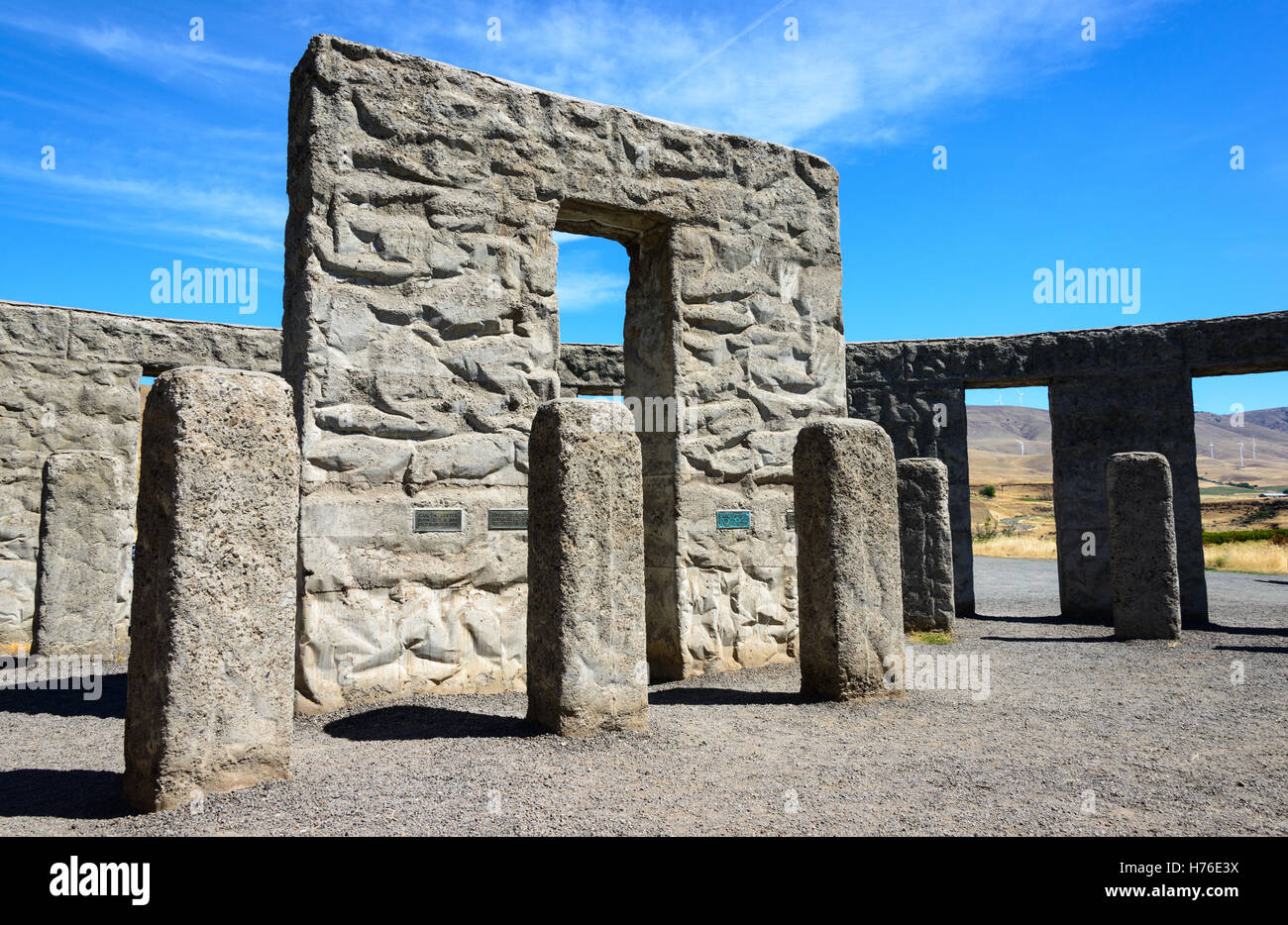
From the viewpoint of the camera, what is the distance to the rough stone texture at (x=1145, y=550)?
7.43 metres

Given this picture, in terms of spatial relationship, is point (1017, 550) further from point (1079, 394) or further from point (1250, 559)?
point (1079, 394)

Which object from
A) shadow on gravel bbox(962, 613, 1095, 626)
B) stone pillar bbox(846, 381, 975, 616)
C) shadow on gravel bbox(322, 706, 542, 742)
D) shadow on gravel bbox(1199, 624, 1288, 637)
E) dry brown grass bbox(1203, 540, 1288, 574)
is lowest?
shadow on gravel bbox(1199, 624, 1288, 637)

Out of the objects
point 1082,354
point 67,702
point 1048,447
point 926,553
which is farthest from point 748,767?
point 1048,447

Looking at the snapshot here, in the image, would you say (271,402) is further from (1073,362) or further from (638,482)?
(1073,362)

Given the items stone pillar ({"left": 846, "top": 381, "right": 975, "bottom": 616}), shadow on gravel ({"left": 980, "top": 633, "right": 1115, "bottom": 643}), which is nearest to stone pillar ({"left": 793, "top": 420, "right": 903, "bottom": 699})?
shadow on gravel ({"left": 980, "top": 633, "right": 1115, "bottom": 643})

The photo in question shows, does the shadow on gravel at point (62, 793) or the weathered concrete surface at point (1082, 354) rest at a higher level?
the weathered concrete surface at point (1082, 354)

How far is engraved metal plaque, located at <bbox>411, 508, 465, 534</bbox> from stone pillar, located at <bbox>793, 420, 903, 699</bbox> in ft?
6.55

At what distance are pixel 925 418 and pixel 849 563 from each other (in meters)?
6.25

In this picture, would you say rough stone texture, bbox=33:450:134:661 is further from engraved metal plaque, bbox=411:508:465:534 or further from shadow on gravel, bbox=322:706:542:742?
shadow on gravel, bbox=322:706:542:742

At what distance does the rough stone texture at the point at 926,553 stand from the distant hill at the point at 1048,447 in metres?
67.8

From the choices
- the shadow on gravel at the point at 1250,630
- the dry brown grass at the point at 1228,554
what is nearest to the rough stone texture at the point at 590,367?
the shadow on gravel at the point at 1250,630

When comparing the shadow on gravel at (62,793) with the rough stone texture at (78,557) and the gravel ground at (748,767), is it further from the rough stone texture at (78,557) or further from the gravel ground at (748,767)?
the rough stone texture at (78,557)

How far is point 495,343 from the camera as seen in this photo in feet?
17.6

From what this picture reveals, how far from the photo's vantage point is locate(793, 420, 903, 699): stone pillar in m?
4.81
